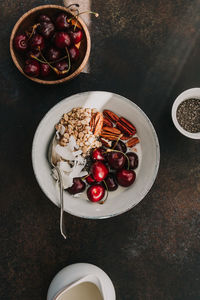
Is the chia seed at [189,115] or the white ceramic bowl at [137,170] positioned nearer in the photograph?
the white ceramic bowl at [137,170]

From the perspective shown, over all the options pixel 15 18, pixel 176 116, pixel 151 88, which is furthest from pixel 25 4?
pixel 176 116

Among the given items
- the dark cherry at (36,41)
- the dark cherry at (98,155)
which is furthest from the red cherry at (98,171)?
the dark cherry at (36,41)

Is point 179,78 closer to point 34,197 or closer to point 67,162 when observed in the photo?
point 67,162

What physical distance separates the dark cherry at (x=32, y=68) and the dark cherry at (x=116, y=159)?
0.34 metres

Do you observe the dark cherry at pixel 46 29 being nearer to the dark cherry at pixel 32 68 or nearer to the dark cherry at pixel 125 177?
the dark cherry at pixel 32 68

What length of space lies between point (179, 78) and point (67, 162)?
481mm

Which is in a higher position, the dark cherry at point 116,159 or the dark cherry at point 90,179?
the dark cherry at point 116,159

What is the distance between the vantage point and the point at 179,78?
1.03 metres

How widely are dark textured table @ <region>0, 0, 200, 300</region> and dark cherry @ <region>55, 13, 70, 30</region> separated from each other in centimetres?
12

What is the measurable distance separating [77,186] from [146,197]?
0.25 metres

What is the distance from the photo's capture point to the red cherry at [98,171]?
888 millimetres

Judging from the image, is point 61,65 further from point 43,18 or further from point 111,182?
point 111,182

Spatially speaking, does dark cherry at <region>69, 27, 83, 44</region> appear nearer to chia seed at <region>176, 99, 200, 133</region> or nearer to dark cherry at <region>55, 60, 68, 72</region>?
dark cherry at <region>55, 60, 68, 72</region>

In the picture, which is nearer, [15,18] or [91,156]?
[91,156]
